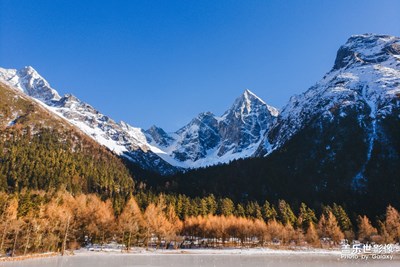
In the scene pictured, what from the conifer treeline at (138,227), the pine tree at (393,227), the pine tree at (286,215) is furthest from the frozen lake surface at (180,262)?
the pine tree at (286,215)

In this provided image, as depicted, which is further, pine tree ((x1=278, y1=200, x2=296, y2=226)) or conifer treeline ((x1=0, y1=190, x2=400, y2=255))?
pine tree ((x1=278, y1=200, x2=296, y2=226))

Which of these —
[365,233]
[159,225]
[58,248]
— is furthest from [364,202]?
[58,248]

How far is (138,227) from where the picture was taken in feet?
342

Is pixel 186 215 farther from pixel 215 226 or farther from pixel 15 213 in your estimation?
pixel 15 213

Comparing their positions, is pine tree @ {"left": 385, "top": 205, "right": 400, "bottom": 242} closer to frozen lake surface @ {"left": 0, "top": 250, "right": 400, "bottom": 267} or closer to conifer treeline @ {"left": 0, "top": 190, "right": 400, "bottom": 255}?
conifer treeline @ {"left": 0, "top": 190, "right": 400, "bottom": 255}

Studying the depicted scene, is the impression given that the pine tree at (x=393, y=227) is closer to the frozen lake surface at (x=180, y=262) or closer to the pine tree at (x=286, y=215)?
the pine tree at (x=286, y=215)

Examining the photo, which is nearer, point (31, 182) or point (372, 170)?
point (31, 182)

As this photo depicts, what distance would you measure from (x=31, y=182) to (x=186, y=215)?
9945 cm

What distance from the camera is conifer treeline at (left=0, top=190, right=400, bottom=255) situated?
2926 inches

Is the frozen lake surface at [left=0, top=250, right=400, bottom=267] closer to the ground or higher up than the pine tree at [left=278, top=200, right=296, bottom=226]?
closer to the ground

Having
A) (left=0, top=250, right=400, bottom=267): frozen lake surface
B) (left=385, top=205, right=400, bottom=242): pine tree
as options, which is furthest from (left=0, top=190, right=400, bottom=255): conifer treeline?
(left=0, top=250, right=400, bottom=267): frozen lake surface

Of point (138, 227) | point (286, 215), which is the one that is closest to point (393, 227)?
point (286, 215)

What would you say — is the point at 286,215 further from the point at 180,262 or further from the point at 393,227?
the point at 180,262

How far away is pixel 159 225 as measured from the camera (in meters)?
106
